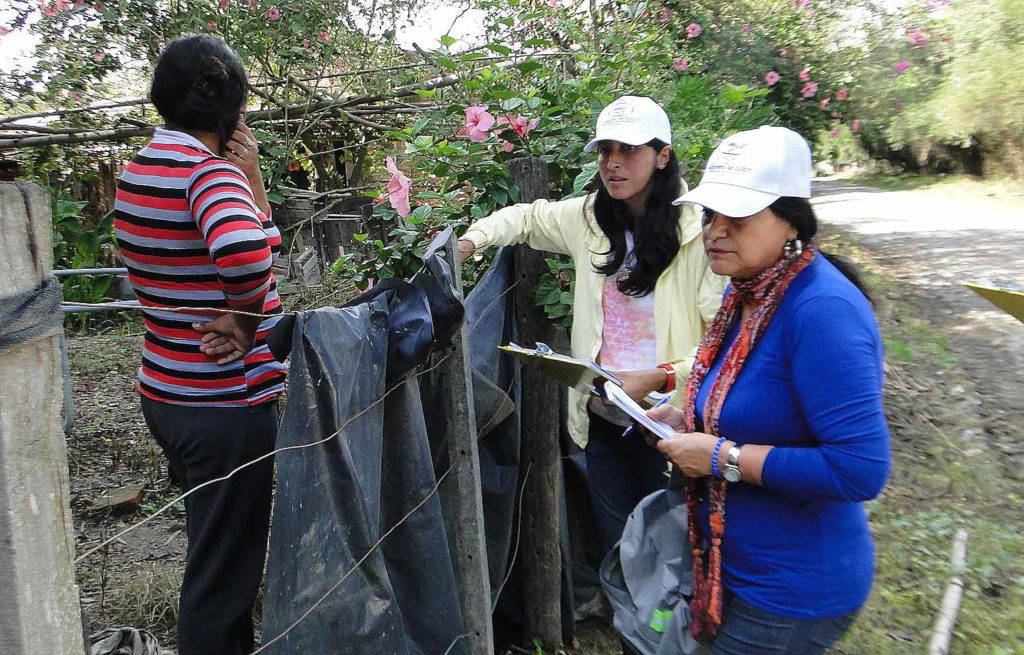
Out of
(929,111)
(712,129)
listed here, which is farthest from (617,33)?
(929,111)

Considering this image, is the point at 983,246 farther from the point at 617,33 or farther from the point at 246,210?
the point at 246,210

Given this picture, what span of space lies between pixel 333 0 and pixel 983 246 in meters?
8.72

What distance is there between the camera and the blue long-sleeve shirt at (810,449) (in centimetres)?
156

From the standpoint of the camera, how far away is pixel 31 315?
1.07 metres

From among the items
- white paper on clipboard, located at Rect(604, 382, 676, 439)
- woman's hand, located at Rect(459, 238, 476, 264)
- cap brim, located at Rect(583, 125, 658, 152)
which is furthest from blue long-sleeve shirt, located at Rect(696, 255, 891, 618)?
woman's hand, located at Rect(459, 238, 476, 264)

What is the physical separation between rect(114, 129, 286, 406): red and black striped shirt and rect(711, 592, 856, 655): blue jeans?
132 centimetres

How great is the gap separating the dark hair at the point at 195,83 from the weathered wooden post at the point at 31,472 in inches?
44.2

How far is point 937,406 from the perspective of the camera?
5586mm

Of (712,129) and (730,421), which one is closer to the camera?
(730,421)

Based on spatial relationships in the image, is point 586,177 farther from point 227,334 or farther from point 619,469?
point 227,334

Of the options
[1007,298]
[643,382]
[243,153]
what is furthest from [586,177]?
[1007,298]

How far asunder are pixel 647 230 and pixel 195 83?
1.38 metres

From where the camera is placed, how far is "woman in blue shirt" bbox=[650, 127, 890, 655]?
1.57m

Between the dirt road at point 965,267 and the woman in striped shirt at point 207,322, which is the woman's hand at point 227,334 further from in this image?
the dirt road at point 965,267
